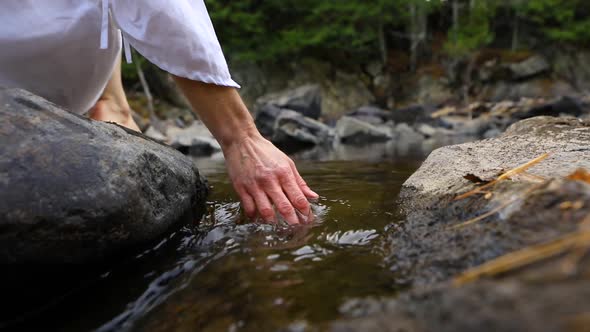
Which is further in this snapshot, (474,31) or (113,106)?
(474,31)

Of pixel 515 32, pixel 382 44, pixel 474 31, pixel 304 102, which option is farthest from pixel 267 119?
pixel 515 32

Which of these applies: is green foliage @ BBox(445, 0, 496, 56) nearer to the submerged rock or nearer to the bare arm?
the submerged rock

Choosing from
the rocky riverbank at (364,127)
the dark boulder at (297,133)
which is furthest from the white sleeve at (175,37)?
the dark boulder at (297,133)

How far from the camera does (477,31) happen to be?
15.4 meters

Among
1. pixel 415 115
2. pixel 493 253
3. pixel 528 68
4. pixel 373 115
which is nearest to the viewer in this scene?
pixel 493 253

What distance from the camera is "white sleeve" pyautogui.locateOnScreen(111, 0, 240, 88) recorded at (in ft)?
3.92

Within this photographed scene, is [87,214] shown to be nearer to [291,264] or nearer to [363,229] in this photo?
[291,264]

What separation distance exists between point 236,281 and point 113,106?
5.53ft

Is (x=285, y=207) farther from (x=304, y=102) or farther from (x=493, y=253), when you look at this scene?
(x=304, y=102)

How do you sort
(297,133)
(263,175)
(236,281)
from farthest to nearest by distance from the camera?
(297,133) < (263,175) < (236,281)

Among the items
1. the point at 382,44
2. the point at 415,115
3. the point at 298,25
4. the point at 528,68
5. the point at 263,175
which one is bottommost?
the point at 415,115

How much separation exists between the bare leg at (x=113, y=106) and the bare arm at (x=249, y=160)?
38.7 inches

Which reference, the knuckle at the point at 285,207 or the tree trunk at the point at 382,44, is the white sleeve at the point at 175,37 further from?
the tree trunk at the point at 382,44

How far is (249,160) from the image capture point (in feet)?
4.39
